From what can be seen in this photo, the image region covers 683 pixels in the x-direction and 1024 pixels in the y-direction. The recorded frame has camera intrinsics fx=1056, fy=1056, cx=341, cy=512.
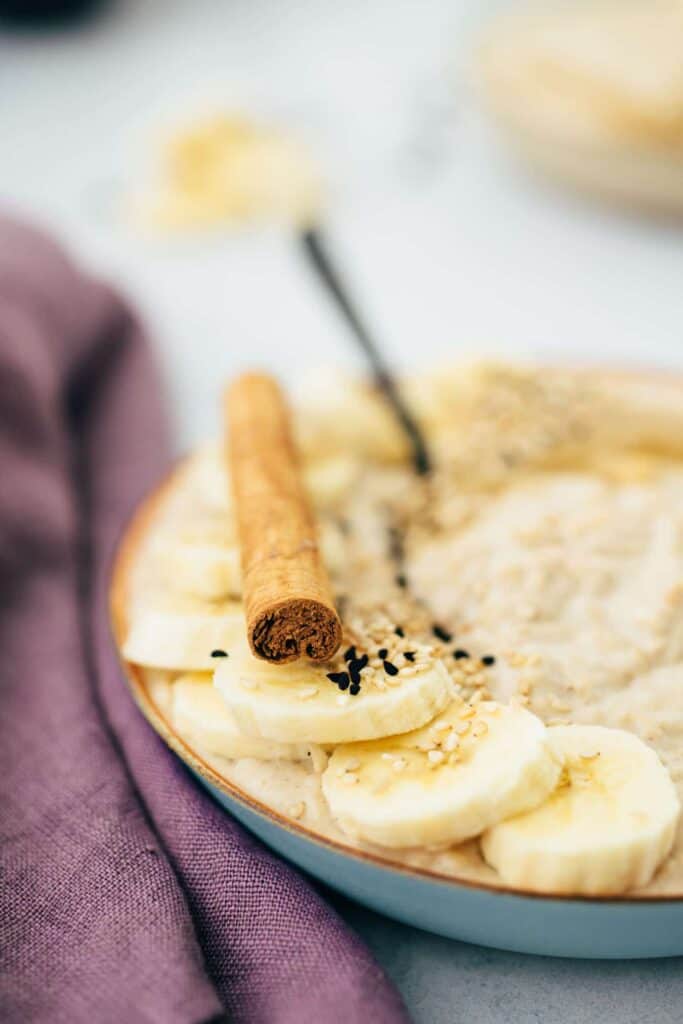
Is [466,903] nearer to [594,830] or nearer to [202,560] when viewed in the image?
[594,830]

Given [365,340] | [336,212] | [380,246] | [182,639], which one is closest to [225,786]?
[182,639]

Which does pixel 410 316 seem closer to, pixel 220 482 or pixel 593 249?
pixel 593 249

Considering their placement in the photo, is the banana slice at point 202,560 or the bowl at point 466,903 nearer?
the bowl at point 466,903

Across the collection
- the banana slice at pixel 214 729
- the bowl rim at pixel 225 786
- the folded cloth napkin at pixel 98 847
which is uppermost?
the banana slice at pixel 214 729

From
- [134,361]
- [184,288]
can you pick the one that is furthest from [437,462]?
[184,288]

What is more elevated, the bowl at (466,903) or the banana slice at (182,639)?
the banana slice at (182,639)

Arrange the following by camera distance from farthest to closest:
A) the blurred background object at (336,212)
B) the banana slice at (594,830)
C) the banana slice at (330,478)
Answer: the blurred background object at (336,212) → the banana slice at (330,478) → the banana slice at (594,830)

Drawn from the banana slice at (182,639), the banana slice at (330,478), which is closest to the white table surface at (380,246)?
the banana slice at (182,639)

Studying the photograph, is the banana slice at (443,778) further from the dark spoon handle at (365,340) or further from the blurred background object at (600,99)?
the blurred background object at (600,99)

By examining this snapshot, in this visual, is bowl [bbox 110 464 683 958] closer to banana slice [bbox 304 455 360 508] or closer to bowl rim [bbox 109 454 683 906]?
bowl rim [bbox 109 454 683 906]
